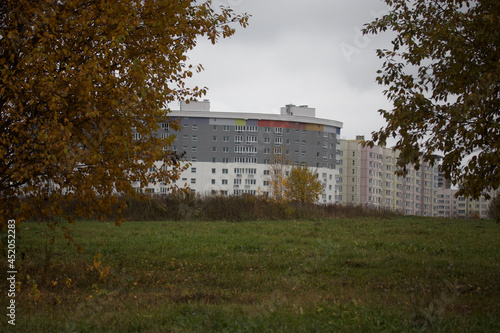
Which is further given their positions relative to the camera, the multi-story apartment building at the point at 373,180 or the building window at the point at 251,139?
the multi-story apartment building at the point at 373,180

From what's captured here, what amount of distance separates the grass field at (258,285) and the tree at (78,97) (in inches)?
58.5

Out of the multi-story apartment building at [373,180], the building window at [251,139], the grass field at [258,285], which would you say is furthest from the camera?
the multi-story apartment building at [373,180]

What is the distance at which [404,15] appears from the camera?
398 inches

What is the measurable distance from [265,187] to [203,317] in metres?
87.7

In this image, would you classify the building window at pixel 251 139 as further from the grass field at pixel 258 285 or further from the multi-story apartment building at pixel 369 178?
the grass field at pixel 258 285

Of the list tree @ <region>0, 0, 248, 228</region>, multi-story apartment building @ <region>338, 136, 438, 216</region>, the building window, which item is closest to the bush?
tree @ <region>0, 0, 248, 228</region>

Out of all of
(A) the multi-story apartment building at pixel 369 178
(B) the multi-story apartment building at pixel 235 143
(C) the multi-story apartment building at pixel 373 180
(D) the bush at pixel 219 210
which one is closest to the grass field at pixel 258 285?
(D) the bush at pixel 219 210

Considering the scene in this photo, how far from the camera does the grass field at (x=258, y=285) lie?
6.41 meters

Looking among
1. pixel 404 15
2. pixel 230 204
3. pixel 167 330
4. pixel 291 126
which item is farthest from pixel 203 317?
pixel 291 126

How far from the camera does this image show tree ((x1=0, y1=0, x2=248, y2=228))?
25.8ft

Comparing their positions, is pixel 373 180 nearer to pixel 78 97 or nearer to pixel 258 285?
pixel 258 285

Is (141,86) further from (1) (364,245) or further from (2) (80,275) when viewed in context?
(1) (364,245)

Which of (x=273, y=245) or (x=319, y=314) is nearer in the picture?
(x=319, y=314)

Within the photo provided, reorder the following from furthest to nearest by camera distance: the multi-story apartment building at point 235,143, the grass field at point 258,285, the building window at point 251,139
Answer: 1. the building window at point 251,139
2. the multi-story apartment building at point 235,143
3. the grass field at point 258,285
